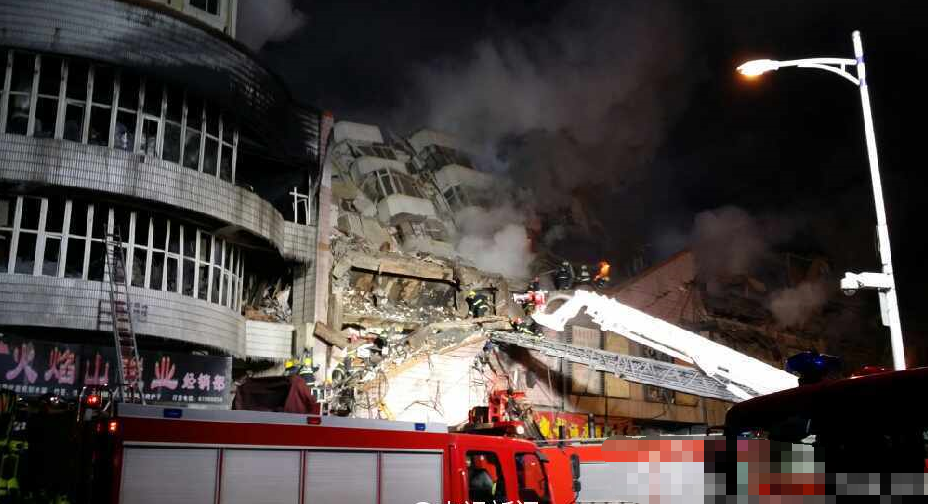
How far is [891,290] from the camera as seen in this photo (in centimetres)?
1121

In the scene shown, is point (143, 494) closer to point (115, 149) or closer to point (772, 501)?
point (772, 501)

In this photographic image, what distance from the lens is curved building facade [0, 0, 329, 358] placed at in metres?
17.8

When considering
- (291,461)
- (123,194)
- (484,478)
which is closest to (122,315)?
(123,194)

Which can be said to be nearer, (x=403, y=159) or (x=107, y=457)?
(x=107, y=457)

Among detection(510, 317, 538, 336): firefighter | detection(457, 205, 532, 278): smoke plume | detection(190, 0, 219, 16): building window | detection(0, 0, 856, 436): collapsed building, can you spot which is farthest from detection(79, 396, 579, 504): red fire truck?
detection(457, 205, 532, 278): smoke plume

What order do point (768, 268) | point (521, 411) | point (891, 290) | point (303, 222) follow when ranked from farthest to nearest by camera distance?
point (768, 268), point (303, 222), point (521, 411), point (891, 290)

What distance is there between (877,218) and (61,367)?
17204 mm

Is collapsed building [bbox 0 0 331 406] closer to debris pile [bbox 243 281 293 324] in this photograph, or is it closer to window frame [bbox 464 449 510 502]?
debris pile [bbox 243 281 293 324]

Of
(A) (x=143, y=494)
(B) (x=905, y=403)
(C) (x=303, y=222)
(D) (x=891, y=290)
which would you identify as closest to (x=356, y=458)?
(A) (x=143, y=494)

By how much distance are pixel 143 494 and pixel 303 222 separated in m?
19.9

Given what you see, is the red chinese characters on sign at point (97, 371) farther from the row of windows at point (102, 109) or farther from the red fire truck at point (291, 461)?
the red fire truck at point (291, 461)

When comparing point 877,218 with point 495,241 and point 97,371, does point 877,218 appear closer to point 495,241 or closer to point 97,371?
point 97,371

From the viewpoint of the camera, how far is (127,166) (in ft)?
60.8

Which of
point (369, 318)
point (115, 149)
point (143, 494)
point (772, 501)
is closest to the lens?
point (772, 501)
